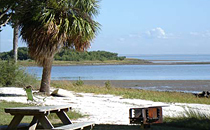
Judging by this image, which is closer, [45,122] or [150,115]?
[150,115]

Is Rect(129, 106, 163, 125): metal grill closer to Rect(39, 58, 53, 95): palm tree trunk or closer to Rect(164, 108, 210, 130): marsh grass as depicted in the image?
→ Rect(164, 108, 210, 130): marsh grass

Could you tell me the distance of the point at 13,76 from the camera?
2458 cm

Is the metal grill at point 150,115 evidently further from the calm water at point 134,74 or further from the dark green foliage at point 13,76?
the calm water at point 134,74

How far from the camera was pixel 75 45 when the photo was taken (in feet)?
64.5

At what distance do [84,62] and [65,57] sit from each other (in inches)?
181

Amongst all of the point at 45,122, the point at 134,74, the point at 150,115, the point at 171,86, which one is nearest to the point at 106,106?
the point at 45,122

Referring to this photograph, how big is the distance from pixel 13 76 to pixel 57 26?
23.5ft

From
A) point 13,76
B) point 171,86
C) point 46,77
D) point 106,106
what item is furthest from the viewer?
point 171,86

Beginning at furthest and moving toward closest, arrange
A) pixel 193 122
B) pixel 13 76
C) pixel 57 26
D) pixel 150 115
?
pixel 13 76, pixel 57 26, pixel 193 122, pixel 150 115

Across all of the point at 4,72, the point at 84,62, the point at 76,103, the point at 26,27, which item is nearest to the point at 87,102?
the point at 76,103

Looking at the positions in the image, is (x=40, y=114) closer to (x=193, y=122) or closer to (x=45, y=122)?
(x=45, y=122)

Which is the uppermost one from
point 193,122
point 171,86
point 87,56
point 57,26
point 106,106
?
point 57,26

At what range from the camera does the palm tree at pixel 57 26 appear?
18.5 m

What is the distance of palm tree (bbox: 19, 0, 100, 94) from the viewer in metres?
18.5
